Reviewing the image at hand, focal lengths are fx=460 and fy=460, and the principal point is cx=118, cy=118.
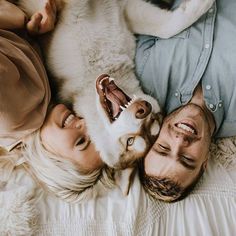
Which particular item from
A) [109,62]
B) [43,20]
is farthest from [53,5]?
[109,62]

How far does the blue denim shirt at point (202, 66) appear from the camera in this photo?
3.76 ft

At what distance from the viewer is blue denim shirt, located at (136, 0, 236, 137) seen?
115 centimetres

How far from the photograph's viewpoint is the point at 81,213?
1.06 meters

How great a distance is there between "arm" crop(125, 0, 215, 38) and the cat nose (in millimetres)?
233

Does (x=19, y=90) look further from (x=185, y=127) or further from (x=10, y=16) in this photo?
(x=185, y=127)

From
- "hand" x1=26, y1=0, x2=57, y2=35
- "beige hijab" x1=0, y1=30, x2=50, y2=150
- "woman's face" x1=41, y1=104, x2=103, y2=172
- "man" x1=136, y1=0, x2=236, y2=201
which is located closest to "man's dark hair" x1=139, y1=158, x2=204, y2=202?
"man" x1=136, y1=0, x2=236, y2=201

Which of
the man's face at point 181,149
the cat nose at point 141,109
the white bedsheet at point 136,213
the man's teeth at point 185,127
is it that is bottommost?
the white bedsheet at point 136,213

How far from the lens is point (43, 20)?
1.09 metres

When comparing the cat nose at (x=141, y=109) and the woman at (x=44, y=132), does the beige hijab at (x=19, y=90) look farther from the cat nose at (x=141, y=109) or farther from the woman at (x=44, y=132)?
the cat nose at (x=141, y=109)

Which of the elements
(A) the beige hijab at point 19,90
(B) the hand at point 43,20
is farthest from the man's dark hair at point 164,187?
(B) the hand at point 43,20

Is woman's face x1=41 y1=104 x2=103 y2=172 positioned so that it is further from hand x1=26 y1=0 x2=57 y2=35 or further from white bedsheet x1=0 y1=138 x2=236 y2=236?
hand x1=26 y1=0 x2=57 y2=35

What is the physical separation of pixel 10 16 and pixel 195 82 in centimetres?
48

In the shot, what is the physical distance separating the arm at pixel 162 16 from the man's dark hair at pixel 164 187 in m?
0.35

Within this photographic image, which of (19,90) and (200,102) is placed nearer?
(19,90)
